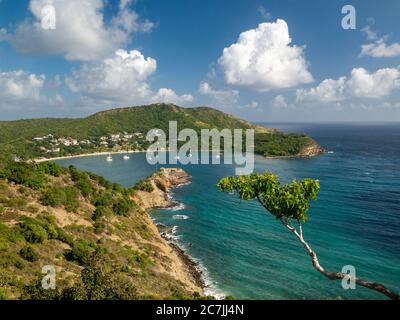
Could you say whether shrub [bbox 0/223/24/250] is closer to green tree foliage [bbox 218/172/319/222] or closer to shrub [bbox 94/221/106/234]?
shrub [bbox 94/221/106/234]

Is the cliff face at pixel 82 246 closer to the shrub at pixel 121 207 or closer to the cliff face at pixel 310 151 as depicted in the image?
the shrub at pixel 121 207

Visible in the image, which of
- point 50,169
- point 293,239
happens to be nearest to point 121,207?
point 50,169

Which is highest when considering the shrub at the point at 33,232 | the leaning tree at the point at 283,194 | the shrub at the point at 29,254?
the leaning tree at the point at 283,194

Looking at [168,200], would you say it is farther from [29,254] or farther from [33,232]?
[29,254]

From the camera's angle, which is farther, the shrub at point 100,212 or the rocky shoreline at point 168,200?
the shrub at point 100,212

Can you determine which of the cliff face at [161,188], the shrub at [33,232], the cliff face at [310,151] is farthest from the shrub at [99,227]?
the cliff face at [310,151]
